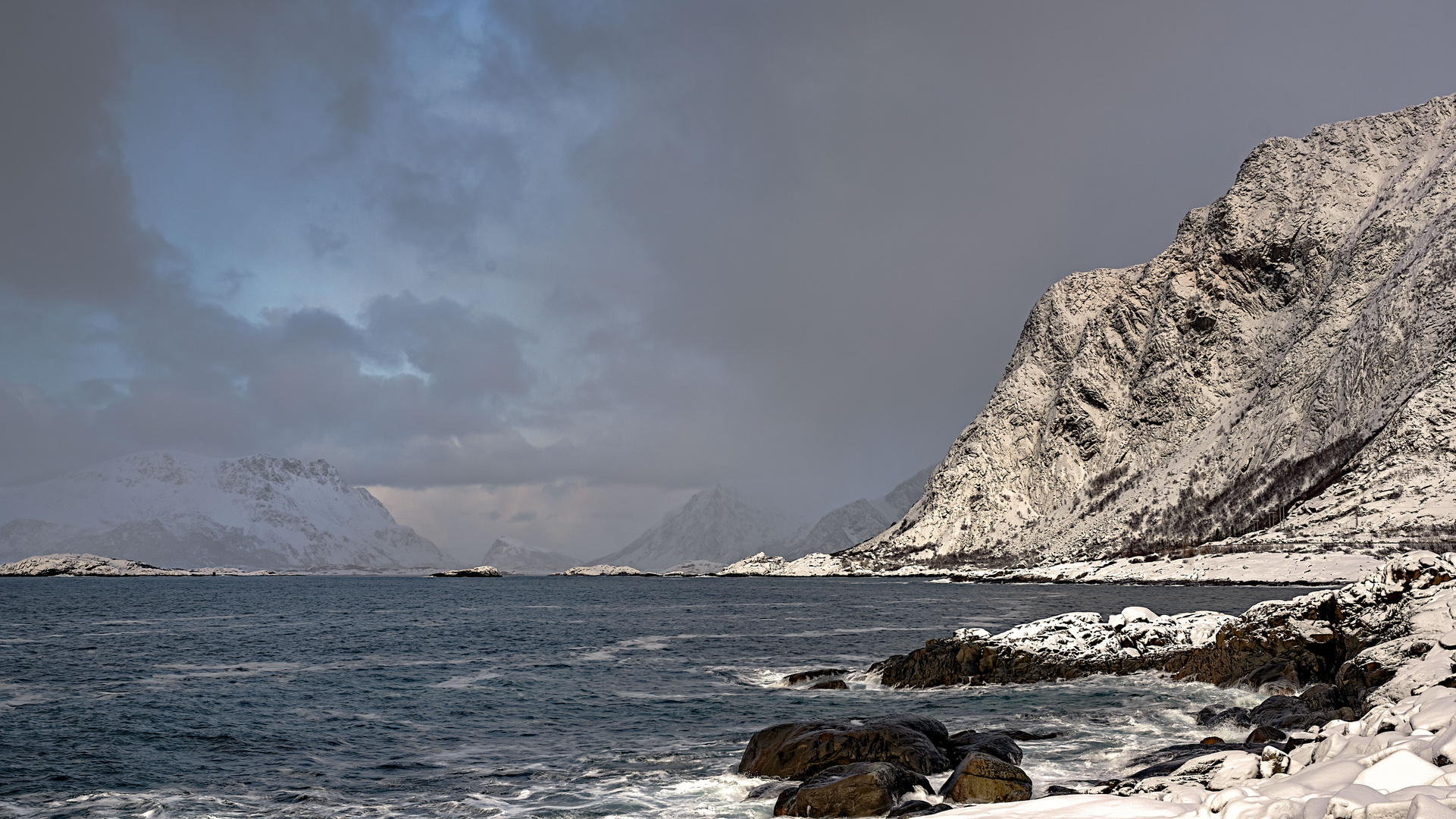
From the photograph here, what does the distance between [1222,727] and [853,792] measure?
16473 millimetres

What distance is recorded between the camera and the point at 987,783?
62.9 ft

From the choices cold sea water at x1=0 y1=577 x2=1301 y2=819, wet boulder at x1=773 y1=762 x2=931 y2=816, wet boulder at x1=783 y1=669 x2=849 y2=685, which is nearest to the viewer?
wet boulder at x1=773 y1=762 x2=931 y2=816

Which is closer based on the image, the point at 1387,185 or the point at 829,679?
the point at 829,679

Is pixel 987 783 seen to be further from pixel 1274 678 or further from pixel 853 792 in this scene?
pixel 1274 678

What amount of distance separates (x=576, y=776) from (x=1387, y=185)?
761ft

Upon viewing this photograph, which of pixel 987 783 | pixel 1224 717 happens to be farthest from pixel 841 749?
pixel 1224 717

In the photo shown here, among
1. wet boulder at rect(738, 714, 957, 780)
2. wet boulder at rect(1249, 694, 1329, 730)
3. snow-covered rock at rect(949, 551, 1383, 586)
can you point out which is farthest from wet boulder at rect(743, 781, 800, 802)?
snow-covered rock at rect(949, 551, 1383, 586)

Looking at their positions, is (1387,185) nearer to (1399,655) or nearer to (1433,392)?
(1433,392)

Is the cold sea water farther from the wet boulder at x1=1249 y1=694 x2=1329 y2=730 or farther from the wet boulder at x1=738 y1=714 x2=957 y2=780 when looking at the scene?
the wet boulder at x1=1249 y1=694 x2=1329 y2=730

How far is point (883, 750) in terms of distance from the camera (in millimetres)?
22969

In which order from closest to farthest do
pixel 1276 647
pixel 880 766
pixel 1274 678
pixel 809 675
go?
1. pixel 880 766
2. pixel 1274 678
3. pixel 1276 647
4. pixel 809 675

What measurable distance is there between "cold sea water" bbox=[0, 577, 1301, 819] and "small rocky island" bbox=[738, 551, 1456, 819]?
5.56 ft

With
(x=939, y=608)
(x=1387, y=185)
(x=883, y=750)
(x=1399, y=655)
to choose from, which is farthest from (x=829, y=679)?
(x=1387, y=185)

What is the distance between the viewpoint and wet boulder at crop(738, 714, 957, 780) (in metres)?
22.8
